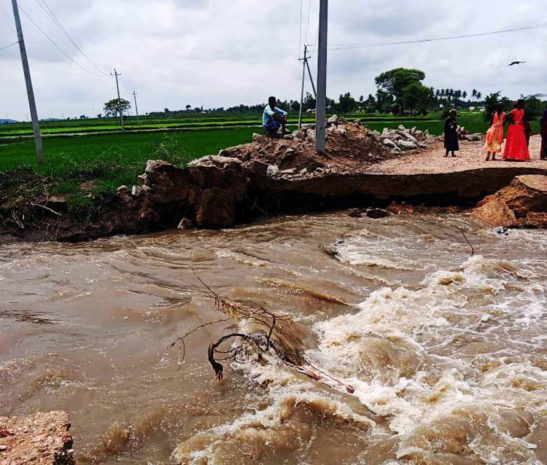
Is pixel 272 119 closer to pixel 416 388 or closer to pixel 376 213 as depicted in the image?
pixel 376 213

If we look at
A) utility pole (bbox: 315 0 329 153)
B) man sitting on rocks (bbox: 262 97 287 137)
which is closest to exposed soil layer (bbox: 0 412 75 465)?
utility pole (bbox: 315 0 329 153)

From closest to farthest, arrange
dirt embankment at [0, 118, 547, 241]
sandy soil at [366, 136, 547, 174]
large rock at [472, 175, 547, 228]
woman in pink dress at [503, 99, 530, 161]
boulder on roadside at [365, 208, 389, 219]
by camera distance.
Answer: large rock at [472, 175, 547, 228], dirt embankment at [0, 118, 547, 241], boulder on roadside at [365, 208, 389, 219], sandy soil at [366, 136, 547, 174], woman in pink dress at [503, 99, 530, 161]

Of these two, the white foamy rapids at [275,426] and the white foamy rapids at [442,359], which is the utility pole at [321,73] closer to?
the white foamy rapids at [442,359]

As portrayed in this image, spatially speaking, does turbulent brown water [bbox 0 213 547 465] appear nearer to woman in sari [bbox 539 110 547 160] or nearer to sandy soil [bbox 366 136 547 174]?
sandy soil [bbox 366 136 547 174]

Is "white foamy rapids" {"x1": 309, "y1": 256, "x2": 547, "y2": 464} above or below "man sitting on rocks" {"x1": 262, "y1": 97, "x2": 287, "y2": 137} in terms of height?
below

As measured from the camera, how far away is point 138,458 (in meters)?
2.75

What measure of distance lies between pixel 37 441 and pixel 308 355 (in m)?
2.48

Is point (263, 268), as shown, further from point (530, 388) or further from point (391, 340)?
point (530, 388)

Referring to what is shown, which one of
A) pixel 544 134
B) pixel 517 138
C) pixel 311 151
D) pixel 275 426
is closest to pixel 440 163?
pixel 517 138

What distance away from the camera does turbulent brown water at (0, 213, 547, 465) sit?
288 centimetres

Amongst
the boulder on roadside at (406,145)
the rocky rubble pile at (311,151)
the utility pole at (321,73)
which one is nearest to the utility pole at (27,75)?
the rocky rubble pile at (311,151)

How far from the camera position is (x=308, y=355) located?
399cm

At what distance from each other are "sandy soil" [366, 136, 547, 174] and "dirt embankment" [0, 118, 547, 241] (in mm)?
45

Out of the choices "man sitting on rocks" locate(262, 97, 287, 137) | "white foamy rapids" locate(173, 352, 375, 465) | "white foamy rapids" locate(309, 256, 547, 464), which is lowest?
"white foamy rapids" locate(309, 256, 547, 464)
